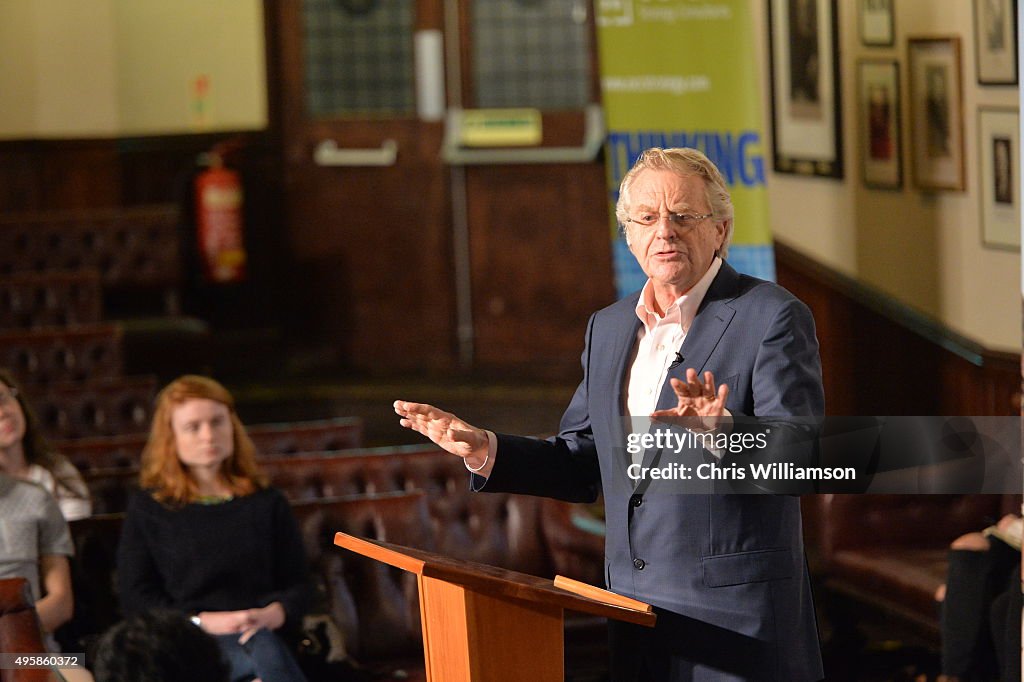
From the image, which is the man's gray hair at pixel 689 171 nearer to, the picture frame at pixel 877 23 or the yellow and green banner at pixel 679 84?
the picture frame at pixel 877 23

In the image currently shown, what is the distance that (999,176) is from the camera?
3.01 m

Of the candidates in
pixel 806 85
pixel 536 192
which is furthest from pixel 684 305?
pixel 536 192

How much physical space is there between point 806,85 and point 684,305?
63.5 inches

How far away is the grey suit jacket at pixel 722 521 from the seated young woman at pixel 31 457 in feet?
7.32

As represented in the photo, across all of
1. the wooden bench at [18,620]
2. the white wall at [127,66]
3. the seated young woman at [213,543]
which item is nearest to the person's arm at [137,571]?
the seated young woman at [213,543]

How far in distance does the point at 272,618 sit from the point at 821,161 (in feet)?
6.07

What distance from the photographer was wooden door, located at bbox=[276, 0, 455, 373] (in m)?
9.06

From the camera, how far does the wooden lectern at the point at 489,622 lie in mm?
2023

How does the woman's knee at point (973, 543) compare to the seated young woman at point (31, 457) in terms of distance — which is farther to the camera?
the seated young woman at point (31, 457)

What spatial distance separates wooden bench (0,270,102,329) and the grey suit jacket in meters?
5.78

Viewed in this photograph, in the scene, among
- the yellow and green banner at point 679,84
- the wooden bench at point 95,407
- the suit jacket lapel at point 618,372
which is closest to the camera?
the suit jacket lapel at point 618,372

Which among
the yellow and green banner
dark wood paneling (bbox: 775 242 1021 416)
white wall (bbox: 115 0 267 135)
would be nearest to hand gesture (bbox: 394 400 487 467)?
dark wood paneling (bbox: 775 242 1021 416)

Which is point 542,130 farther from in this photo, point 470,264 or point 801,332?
point 801,332

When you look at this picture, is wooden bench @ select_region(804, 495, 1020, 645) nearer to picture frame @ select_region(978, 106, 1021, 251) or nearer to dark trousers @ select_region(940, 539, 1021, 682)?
dark trousers @ select_region(940, 539, 1021, 682)
